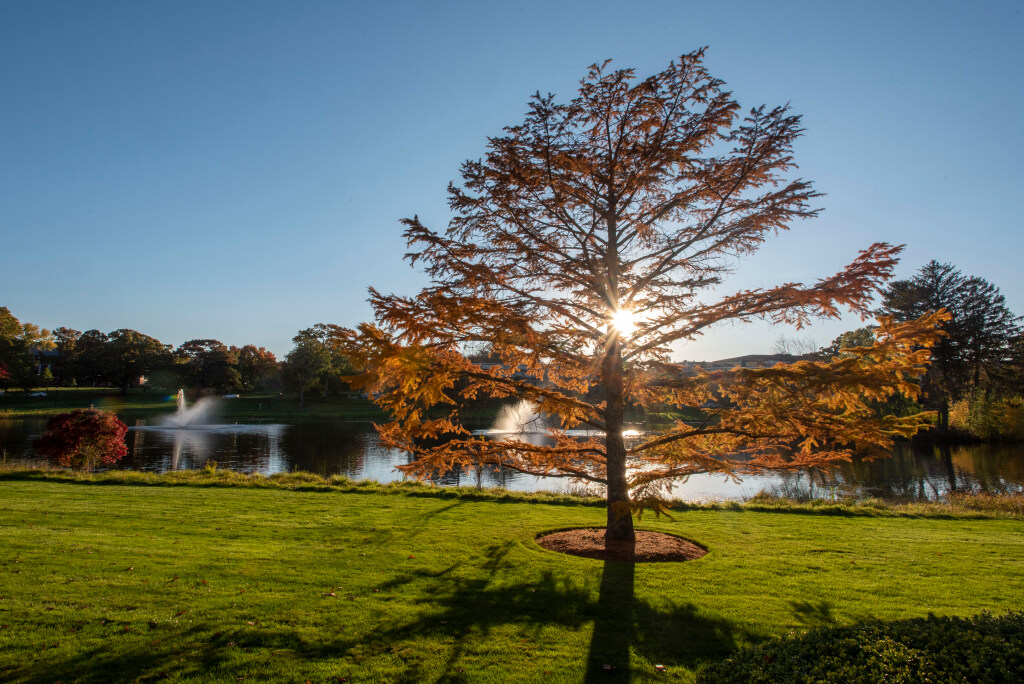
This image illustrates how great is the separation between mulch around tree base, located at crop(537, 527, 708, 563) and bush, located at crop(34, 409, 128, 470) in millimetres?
18183

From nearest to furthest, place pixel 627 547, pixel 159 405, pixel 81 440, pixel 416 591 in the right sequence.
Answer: pixel 416 591, pixel 627 547, pixel 81 440, pixel 159 405

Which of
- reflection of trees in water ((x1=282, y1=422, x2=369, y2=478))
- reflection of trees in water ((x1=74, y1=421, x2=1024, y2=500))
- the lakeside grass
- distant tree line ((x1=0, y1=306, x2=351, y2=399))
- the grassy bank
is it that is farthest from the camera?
distant tree line ((x1=0, y1=306, x2=351, y2=399))

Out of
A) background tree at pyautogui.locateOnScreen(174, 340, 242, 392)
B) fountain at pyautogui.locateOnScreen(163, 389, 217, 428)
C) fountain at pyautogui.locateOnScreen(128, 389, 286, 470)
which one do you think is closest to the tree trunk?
fountain at pyautogui.locateOnScreen(128, 389, 286, 470)

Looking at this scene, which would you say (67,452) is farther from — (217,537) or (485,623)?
(485,623)

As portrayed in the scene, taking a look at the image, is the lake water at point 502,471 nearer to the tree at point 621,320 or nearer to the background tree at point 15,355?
the tree at point 621,320

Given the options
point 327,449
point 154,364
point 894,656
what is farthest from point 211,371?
point 894,656

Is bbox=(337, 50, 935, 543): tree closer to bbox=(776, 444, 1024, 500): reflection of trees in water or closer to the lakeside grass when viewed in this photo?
bbox=(776, 444, 1024, 500): reflection of trees in water

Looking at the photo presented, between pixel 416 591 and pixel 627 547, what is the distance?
12.0 ft

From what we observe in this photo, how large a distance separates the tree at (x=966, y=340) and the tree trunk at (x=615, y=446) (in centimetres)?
3703

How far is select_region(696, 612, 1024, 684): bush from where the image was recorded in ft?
9.46

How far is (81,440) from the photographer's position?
18688 mm

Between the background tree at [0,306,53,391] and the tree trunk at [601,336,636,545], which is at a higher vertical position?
the background tree at [0,306,53,391]

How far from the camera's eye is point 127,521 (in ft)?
31.7

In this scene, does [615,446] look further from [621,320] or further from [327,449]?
[327,449]
